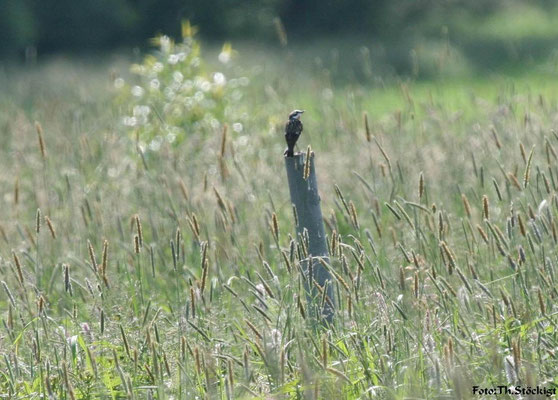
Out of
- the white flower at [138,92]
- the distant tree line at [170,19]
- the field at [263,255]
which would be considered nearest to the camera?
the field at [263,255]

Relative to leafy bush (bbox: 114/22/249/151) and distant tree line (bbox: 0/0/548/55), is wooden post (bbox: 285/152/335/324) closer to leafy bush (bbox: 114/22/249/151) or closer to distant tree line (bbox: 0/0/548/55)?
leafy bush (bbox: 114/22/249/151)

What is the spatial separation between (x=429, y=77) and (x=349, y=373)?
16331 mm

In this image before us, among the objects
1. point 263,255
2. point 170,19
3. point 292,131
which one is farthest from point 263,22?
point 292,131

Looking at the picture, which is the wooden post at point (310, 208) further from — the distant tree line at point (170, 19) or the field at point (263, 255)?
the distant tree line at point (170, 19)

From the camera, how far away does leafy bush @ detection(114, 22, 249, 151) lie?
6.86 meters

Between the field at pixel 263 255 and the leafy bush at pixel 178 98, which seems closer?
the field at pixel 263 255

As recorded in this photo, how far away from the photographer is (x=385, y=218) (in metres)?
4.64

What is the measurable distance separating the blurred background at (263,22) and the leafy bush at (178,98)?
1351cm

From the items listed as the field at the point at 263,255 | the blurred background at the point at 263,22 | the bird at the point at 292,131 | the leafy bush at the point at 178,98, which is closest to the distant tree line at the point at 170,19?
the blurred background at the point at 263,22

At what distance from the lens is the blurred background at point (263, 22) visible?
21531mm

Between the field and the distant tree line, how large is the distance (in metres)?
14.3

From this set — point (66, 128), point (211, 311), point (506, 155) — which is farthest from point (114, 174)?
point (211, 311)

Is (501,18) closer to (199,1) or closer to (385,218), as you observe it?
(199,1)

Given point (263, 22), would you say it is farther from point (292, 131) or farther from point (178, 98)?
point (292, 131)
